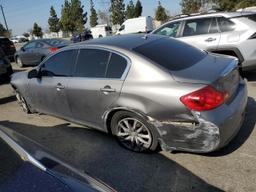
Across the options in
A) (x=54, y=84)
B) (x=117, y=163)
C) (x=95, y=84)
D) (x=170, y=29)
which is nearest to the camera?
(x=117, y=163)

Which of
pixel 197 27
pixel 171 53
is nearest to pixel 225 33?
pixel 197 27

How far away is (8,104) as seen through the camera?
8.52 m

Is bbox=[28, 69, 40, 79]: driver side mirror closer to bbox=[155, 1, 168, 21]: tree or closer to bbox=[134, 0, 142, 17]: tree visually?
bbox=[155, 1, 168, 21]: tree

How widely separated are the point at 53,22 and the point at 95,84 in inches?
2618

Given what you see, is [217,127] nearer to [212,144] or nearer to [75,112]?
[212,144]

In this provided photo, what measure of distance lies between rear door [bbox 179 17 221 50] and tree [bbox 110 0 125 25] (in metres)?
48.5

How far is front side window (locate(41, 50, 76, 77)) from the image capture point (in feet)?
17.0

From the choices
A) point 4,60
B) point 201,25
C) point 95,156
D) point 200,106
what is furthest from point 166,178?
point 4,60

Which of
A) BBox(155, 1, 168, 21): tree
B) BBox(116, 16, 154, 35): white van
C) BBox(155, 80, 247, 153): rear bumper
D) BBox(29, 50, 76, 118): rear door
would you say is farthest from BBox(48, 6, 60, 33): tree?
BBox(155, 80, 247, 153): rear bumper

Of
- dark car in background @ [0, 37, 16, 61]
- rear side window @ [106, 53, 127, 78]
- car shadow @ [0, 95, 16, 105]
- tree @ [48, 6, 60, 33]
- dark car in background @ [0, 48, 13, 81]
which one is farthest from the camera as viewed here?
tree @ [48, 6, 60, 33]

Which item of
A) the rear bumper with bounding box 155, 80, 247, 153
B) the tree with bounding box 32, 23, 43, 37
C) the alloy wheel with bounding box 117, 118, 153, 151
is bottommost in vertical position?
the tree with bounding box 32, 23, 43, 37

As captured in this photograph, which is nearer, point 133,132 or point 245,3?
point 133,132

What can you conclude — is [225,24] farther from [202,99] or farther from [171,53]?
[202,99]

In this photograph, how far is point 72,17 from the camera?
6244cm
